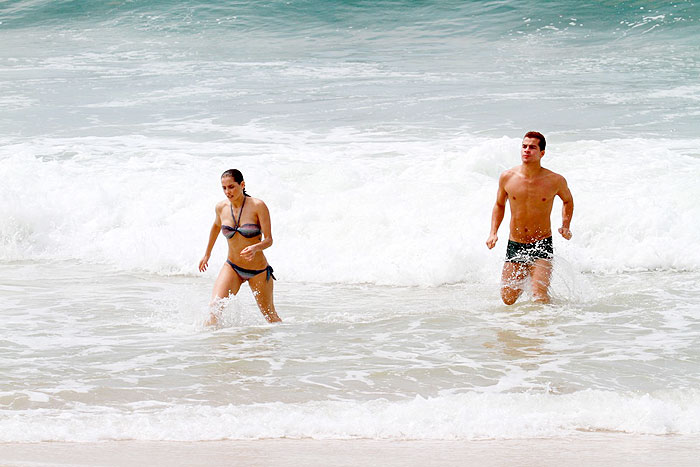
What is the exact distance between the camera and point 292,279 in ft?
34.2

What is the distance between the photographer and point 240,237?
7469mm

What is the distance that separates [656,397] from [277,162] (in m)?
9.89

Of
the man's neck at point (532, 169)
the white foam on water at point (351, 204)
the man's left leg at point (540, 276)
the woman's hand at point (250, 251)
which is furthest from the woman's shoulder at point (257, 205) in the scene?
the white foam on water at point (351, 204)

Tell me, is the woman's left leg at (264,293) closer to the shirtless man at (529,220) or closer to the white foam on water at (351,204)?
the shirtless man at (529,220)

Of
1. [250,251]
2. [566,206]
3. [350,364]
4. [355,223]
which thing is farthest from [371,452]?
[355,223]

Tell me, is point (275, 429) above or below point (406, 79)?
below

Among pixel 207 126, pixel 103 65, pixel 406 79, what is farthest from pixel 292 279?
pixel 103 65

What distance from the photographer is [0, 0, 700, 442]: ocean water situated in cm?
567

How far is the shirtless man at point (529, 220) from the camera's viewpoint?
8000mm

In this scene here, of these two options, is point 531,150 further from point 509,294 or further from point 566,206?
point 509,294

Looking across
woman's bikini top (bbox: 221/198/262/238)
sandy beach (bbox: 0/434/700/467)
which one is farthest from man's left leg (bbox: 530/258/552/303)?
sandy beach (bbox: 0/434/700/467)

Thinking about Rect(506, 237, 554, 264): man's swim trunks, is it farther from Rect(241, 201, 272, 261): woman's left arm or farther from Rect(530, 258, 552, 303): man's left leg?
Rect(241, 201, 272, 261): woman's left arm

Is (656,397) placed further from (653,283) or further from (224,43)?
(224,43)

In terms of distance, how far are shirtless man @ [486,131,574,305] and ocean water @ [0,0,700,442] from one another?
9.6 inches
